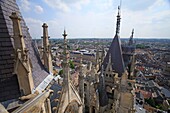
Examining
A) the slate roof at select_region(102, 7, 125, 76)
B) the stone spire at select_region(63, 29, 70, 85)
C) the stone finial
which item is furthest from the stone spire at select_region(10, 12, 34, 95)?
the slate roof at select_region(102, 7, 125, 76)

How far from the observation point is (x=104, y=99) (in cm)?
1233

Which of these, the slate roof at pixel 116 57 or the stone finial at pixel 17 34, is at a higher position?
the stone finial at pixel 17 34

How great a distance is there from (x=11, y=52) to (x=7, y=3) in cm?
245

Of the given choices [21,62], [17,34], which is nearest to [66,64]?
[21,62]

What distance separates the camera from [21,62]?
412 cm

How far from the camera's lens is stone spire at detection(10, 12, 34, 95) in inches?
159

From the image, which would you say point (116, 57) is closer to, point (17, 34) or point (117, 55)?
point (117, 55)

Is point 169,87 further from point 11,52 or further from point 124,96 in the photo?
point 11,52

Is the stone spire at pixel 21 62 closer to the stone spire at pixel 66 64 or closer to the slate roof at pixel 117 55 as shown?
the stone spire at pixel 66 64

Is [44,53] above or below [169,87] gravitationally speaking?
above

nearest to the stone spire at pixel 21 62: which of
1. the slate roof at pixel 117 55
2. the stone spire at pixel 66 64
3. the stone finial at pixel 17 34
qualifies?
the stone finial at pixel 17 34

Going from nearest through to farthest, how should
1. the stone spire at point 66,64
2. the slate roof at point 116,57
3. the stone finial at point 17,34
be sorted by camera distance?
1. the stone finial at point 17,34
2. the stone spire at point 66,64
3. the slate roof at point 116,57

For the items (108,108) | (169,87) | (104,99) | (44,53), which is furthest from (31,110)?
(169,87)

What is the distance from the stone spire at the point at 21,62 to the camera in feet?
13.3
